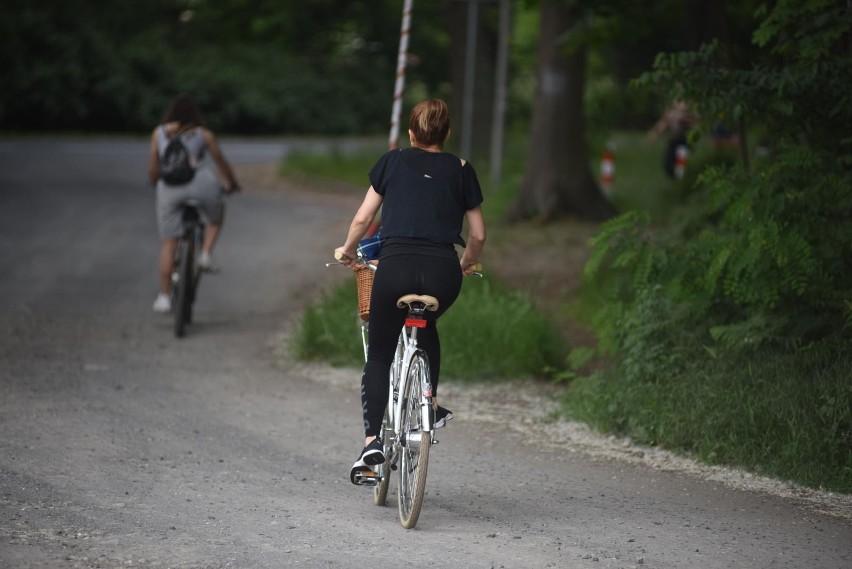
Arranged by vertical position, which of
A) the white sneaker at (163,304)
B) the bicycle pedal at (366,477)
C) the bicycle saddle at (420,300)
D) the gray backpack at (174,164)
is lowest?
the bicycle pedal at (366,477)

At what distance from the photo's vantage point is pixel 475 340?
1008 cm

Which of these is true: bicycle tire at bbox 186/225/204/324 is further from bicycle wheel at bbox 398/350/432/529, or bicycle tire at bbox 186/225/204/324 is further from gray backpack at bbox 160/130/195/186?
bicycle wheel at bbox 398/350/432/529

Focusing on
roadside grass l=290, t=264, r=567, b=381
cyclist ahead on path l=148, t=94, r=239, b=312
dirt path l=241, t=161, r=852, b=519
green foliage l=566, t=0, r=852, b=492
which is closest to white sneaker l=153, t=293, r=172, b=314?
cyclist ahead on path l=148, t=94, r=239, b=312

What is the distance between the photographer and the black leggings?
19.8 ft

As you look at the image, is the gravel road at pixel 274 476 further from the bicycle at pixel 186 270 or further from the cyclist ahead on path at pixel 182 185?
the cyclist ahead on path at pixel 182 185

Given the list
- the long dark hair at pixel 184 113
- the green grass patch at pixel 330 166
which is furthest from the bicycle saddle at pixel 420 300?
the green grass patch at pixel 330 166

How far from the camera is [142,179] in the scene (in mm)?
23625

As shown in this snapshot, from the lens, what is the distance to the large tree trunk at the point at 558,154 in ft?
58.1

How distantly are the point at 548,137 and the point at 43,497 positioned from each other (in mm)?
12433

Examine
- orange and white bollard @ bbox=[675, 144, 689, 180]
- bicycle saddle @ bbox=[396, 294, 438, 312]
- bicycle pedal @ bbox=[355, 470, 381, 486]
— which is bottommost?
bicycle pedal @ bbox=[355, 470, 381, 486]

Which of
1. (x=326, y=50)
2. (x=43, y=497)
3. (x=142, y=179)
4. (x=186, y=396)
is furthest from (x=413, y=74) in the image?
(x=43, y=497)

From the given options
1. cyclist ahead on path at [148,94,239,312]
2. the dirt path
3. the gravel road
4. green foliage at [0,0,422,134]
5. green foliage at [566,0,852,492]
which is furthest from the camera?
green foliage at [0,0,422,134]

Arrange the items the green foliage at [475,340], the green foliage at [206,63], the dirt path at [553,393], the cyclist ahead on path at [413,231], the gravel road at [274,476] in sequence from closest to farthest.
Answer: the gravel road at [274,476]
the cyclist ahead on path at [413,231]
the dirt path at [553,393]
the green foliage at [475,340]
the green foliage at [206,63]

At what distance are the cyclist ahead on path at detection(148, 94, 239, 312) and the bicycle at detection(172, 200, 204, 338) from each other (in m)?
0.05
